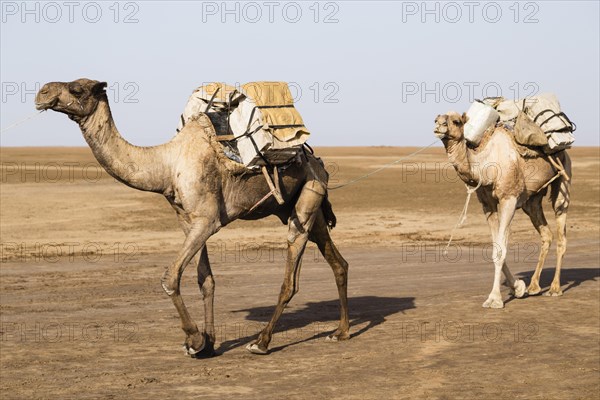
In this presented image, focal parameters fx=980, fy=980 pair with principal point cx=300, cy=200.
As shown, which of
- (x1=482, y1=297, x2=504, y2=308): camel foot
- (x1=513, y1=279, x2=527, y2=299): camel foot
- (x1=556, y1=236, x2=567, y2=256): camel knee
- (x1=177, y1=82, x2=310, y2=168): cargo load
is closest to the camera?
(x1=177, y1=82, x2=310, y2=168): cargo load

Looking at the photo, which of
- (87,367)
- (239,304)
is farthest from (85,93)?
(239,304)

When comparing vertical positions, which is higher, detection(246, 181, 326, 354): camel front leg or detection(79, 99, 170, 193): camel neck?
detection(79, 99, 170, 193): camel neck

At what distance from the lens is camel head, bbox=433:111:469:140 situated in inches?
523

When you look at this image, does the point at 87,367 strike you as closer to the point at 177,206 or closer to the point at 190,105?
the point at 177,206

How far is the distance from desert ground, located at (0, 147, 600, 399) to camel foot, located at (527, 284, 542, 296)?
127 mm

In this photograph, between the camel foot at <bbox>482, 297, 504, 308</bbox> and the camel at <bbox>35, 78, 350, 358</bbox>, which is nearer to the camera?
the camel at <bbox>35, 78, 350, 358</bbox>

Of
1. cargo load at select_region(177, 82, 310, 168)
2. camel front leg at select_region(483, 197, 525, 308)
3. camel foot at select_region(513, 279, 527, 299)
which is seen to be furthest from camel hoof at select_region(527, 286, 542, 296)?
cargo load at select_region(177, 82, 310, 168)

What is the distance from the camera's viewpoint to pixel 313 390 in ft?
32.2

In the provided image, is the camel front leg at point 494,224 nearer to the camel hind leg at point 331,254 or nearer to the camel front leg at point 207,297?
the camel hind leg at point 331,254

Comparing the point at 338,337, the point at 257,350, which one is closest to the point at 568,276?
the point at 338,337

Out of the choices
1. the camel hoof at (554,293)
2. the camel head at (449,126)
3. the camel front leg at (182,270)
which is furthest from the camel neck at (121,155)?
the camel hoof at (554,293)

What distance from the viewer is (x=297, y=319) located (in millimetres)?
13617

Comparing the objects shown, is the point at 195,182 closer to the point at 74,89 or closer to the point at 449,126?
the point at 74,89

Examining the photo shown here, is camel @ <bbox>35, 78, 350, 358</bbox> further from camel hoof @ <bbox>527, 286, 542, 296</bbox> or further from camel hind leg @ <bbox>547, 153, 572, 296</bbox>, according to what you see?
camel hind leg @ <bbox>547, 153, 572, 296</bbox>
